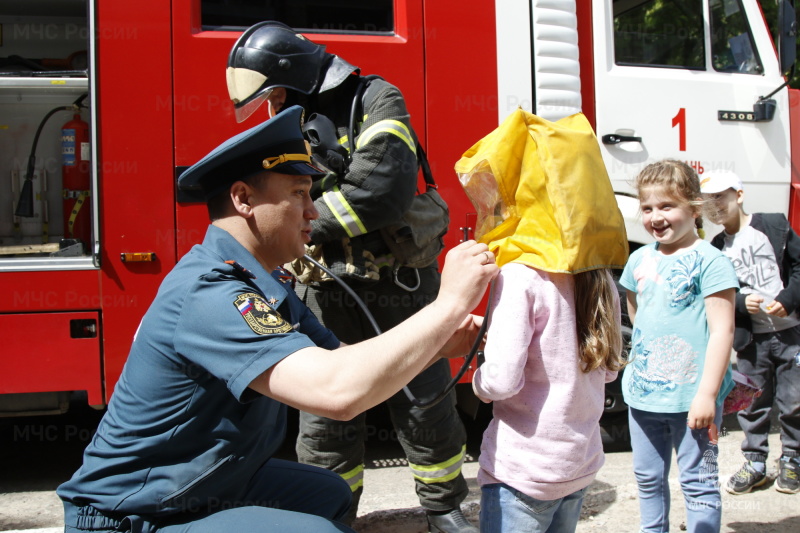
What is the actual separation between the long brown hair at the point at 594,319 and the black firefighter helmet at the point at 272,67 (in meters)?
1.24

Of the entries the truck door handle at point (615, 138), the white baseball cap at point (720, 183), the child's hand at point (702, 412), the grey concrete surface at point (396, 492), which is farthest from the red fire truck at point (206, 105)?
the child's hand at point (702, 412)

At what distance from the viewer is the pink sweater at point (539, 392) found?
5.68 ft

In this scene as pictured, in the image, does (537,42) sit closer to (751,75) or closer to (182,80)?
(751,75)

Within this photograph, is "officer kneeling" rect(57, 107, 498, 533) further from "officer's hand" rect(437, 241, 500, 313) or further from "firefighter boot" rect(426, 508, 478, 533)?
"firefighter boot" rect(426, 508, 478, 533)

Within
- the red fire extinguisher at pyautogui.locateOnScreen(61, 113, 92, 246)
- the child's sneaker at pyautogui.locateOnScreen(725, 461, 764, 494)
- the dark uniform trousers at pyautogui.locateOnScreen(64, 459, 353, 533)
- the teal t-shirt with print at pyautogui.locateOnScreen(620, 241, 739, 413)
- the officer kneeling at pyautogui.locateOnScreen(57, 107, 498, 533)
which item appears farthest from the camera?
the red fire extinguisher at pyautogui.locateOnScreen(61, 113, 92, 246)

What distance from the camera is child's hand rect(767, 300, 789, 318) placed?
318cm

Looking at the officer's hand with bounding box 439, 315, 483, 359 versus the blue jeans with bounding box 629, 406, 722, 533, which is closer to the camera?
the officer's hand with bounding box 439, 315, 483, 359

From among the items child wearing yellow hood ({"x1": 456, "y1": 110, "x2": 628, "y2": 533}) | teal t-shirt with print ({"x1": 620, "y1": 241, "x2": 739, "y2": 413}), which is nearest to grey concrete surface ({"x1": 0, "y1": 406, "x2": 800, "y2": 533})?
teal t-shirt with print ({"x1": 620, "y1": 241, "x2": 739, "y2": 413})

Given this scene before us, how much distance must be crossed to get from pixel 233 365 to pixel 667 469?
5.51 feet

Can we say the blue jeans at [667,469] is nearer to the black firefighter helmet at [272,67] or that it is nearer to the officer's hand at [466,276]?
the officer's hand at [466,276]

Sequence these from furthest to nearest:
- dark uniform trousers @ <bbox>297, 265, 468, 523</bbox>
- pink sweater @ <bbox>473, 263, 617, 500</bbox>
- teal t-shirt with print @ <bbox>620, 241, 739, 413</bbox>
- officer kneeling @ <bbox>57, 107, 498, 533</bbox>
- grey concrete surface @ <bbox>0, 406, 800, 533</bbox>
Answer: grey concrete surface @ <bbox>0, 406, 800, 533</bbox>
dark uniform trousers @ <bbox>297, 265, 468, 523</bbox>
teal t-shirt with print @ <bbox>620, 241, 739, 413</bbox>
pink sweater @ <bbox>473, 263, 617, 500</bbox>
officer kneeling @ <bbox>57, 107, 498, 533</bbox>

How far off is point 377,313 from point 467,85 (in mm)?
1410

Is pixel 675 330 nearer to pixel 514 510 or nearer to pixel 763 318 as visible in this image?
pixel 514 510

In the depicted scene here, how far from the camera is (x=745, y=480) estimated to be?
3.35 meters
